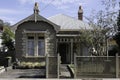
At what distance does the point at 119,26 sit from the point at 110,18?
2087mm

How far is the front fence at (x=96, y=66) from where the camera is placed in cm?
2283

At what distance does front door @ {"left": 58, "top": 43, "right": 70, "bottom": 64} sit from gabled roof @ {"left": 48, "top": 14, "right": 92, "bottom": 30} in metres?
2.17

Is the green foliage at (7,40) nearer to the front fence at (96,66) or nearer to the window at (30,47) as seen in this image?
the window at (30,47)

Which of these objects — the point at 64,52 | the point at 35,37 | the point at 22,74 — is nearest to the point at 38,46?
the point at 35,37

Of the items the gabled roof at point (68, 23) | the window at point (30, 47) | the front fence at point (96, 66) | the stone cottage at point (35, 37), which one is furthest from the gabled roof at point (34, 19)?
the front fence at point (96, 66)

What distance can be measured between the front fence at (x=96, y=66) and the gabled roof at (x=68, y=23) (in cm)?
1477

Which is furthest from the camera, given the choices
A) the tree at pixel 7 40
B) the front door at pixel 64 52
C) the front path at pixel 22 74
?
the tree at pixel 7 40

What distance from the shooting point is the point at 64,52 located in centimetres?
4009

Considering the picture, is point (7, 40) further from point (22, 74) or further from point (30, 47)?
point (22, 74)

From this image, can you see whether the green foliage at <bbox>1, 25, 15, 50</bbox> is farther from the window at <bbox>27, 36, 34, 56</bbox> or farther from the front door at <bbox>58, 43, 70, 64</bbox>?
the window at <bbox>27, 36, 34, 56</bbox>

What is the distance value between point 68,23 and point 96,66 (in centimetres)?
1817

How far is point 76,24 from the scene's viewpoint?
133 ft

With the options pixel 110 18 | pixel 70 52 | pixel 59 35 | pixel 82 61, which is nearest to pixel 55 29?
pixel 59 35

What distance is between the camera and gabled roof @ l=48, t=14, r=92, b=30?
128 feet
